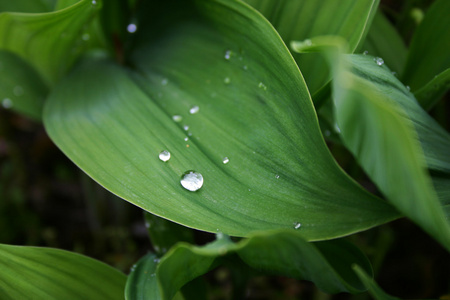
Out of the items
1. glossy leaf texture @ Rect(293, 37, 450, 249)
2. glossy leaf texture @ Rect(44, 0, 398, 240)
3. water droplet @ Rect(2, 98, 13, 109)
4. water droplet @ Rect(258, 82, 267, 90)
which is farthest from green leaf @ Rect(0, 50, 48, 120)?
glossy leaf texture @ Rect(293, 37, 450, 249)

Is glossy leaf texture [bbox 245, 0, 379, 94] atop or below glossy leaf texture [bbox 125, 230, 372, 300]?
atop

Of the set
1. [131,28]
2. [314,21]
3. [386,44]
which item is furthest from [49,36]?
[386,44]

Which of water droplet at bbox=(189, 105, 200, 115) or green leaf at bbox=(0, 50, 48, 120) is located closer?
water droplet at bbox=(189, 105, 200, 115)

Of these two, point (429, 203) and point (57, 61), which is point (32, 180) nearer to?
point (57, 61)

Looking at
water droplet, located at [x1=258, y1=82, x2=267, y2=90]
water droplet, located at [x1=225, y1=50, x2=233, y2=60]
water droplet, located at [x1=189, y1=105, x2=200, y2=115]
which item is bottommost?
water droplet, located at [x1=189, y1=105, x2=200, y2=115]

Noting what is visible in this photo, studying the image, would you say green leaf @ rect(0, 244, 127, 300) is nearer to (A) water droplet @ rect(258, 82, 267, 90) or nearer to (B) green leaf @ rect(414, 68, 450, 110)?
(A) water droplet @ rect(258, 82, 267, 90)

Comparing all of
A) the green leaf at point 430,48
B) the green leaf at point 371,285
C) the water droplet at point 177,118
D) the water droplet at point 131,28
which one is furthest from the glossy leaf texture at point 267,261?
the water droplet at point 131,28

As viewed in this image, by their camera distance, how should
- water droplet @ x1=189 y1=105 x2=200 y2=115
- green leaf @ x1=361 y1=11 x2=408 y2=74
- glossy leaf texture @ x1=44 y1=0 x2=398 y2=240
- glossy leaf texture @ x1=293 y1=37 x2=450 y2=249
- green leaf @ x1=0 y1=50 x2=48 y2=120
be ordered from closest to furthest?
1. glossy leaf texture @ x1=293 y1=37 x2=450 y2=249
2. glossy leaf texture @ x1=44 y1=0 x2=398 y2=240
3. water droplet @ x1=189 y1=105 x2=200 y2=115
4. green leaf @ x1=361 y1=11 x2=408 y2=74
5. green leaf @ x1=0 y1=50 x2=48 y2=120

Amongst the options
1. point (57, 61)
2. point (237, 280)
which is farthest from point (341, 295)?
point (57, 61)
